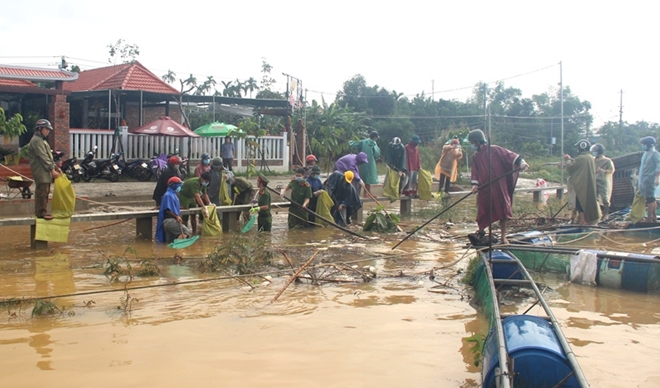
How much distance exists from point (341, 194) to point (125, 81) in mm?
13842

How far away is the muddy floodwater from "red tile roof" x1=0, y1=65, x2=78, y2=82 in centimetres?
1091

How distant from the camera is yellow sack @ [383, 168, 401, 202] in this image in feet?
49.1

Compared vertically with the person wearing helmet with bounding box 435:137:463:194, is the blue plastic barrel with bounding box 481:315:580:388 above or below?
below

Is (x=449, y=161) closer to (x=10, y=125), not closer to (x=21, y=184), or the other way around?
(x=21, y=184)

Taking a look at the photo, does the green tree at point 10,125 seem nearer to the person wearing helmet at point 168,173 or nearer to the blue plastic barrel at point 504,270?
the person wearing helmet at point 168,173

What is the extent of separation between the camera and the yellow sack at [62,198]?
9353 mm

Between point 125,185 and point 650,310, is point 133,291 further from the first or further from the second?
point 125,185

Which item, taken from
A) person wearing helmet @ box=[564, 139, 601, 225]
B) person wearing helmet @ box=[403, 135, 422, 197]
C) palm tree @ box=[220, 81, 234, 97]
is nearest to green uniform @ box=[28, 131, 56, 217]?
person wearing helmet @ box=[403, 135, 422, 197]

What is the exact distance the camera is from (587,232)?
33.5ft

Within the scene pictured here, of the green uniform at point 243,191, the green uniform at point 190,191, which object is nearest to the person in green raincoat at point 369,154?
the green uniform at point 243,191

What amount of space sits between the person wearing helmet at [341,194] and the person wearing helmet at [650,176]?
16.4 feet

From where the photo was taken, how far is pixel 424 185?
15438mm

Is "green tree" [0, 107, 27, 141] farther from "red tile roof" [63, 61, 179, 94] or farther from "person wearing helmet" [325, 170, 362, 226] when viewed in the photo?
"person wearing helmet" [325, 170, 362, 226]

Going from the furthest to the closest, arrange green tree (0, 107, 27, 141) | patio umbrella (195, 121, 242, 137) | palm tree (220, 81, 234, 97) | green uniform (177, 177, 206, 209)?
palm tree (220, 81, 234, 97), patio umbrella (195, 121, 242, 137), green tree (0, 107, 27, 141), green uniform (177, 177, 206, 209)
